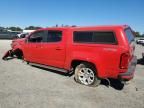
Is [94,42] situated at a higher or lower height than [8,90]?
higher

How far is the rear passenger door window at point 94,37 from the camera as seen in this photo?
645 cm

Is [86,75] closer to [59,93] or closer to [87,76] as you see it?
[87,76]

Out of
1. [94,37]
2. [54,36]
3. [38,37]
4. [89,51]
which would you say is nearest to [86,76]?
[89,51]

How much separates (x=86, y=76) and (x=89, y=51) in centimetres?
89

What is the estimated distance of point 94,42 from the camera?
22.4 ft

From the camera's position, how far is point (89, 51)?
6836mm

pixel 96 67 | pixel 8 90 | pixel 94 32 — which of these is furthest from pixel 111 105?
pixel 8 90

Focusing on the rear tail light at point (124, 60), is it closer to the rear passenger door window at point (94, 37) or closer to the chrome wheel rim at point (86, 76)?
the rear passenger door window at point (94, 37)

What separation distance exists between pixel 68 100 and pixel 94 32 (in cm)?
244

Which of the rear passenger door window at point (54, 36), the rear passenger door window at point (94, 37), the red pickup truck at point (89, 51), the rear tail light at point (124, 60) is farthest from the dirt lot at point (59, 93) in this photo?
the rear passenger door window at point (94, 37)

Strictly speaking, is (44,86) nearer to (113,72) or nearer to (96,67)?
(96,67)

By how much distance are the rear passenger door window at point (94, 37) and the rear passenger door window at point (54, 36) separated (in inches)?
29.2

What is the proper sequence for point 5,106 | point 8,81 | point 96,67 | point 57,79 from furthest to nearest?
point 57,79 → point 8,81 → point 96,67 → point 5,106

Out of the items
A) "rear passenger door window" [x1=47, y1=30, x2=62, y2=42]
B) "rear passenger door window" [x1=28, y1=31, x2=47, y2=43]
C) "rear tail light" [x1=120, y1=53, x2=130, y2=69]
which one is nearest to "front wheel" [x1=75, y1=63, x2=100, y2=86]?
"rear tail light" [x1=120, y1=53, x2=130, y2=69]
